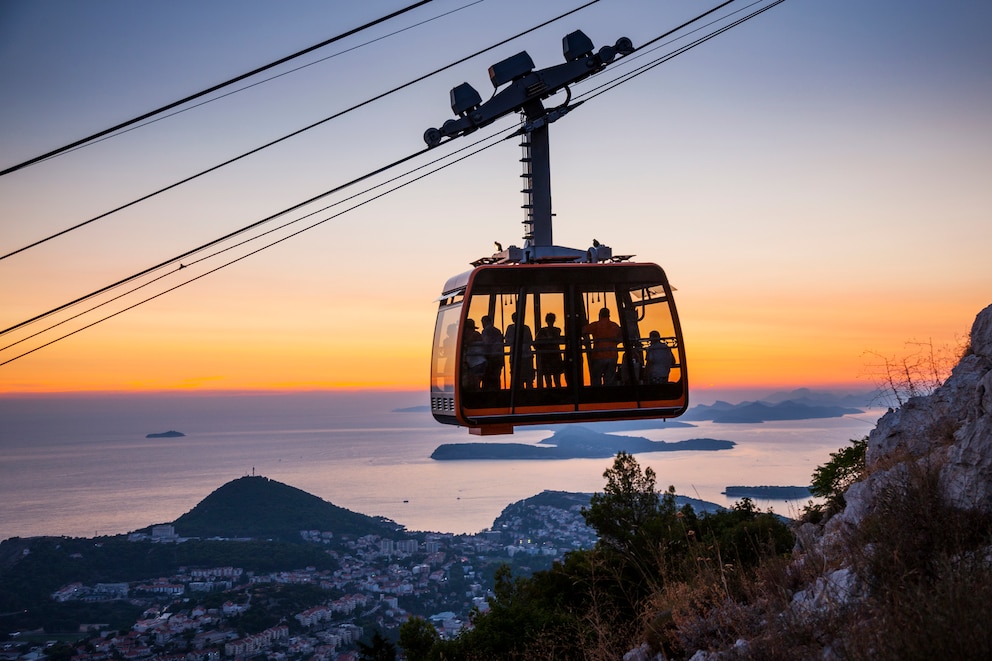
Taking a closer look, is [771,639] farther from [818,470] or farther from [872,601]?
[818,470]

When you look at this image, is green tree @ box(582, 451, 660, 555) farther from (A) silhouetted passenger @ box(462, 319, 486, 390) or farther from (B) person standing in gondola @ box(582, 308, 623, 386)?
(A) silhouetted passenger @ box(462, 319, 486, 390)

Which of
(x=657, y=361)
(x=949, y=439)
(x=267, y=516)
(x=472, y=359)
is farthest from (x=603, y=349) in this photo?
(x=267, y=516)

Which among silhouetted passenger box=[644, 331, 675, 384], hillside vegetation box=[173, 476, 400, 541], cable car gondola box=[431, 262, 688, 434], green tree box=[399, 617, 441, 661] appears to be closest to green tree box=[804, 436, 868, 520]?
silhouetted passenger box=[644, 331, 675, 384]

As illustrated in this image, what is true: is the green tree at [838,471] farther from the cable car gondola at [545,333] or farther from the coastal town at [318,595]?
the coastal town at [318,595]

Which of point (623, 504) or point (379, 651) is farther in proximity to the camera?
point (379, 651)

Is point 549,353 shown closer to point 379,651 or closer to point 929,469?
point 929,469
